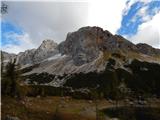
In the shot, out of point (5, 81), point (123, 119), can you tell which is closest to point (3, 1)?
point (5, 81)

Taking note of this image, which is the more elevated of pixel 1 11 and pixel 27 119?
pixel 1 11

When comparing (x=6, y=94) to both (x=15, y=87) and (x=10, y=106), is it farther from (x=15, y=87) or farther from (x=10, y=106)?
(x=10, y=106)

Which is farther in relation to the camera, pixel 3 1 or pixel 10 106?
pixel 10 106

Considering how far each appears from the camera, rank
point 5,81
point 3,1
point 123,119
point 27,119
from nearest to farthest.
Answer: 1. point 3,1
2. point 27,119
3. point 5,81
4. point 123,119

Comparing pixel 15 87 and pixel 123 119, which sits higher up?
pixel 15 87

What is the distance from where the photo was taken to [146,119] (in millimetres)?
118188

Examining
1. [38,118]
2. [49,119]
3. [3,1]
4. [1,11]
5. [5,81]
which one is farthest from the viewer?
[5,81]

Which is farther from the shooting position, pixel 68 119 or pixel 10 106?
pixel 68 119

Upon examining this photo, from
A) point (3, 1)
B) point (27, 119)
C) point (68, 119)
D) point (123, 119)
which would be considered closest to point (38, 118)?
point (27, 119)

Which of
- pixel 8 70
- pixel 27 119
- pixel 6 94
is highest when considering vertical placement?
pixel 8 70

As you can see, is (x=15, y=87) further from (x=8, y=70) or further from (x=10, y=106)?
(x=10, y=106)

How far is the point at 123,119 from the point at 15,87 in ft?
133

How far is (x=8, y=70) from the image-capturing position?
97.5m

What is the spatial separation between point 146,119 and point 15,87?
1882 inches
